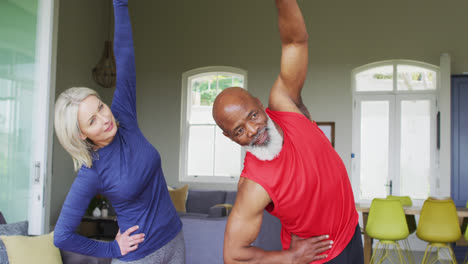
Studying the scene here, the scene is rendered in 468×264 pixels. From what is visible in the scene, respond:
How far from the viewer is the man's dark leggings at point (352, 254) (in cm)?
148

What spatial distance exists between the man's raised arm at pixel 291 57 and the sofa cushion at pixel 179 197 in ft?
20.5

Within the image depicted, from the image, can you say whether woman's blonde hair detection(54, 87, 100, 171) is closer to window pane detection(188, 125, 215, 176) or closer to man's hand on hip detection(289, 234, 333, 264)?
man's hand on hip detection(289, 234, 333, 264)

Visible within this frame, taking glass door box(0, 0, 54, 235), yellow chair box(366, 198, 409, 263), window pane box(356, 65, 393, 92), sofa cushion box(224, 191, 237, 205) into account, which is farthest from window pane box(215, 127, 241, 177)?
glass door box(0, 0, 54, 235)

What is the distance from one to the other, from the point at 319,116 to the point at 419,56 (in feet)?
6.29

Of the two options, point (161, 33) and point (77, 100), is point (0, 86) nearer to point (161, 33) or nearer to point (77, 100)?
point (77, 100)

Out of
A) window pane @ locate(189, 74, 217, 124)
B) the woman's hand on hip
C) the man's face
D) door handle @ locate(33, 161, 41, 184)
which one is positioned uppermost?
window pane @ locate(189, 74, 217, 124)

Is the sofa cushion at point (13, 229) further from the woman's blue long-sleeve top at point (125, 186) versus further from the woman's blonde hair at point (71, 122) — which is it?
the woman's blonde hair at point (71, 122)

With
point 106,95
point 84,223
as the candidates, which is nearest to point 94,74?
point 106,95

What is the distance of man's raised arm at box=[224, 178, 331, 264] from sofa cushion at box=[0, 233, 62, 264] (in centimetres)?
225

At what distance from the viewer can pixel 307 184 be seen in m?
1.38

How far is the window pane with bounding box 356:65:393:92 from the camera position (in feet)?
24.7

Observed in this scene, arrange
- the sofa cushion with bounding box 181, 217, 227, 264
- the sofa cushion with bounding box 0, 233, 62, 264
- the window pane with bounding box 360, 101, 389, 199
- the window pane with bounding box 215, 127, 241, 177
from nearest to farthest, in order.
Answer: the sofa cushion with bounding box 0, 233, 62, 264, the sofa cushion with bounding box 181, 217, 227, 264, the window pane with bounding box 360, 101, 389, 199, the window pane with bounding box 215, 127, 241, 177

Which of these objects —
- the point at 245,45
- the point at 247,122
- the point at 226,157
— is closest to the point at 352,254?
the point at 247,122

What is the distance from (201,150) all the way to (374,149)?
3202 mm
